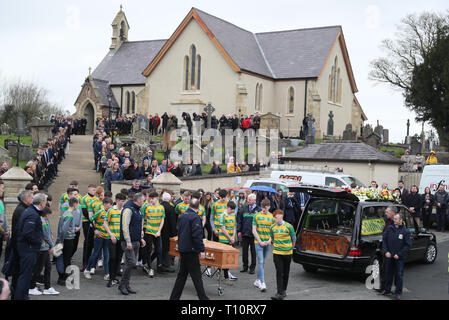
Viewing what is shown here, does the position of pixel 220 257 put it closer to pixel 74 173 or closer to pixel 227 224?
pixel 227 224

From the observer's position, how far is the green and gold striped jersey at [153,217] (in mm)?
11047

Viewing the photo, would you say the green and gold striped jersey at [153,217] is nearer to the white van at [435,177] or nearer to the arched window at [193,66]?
the white van at [435,177]

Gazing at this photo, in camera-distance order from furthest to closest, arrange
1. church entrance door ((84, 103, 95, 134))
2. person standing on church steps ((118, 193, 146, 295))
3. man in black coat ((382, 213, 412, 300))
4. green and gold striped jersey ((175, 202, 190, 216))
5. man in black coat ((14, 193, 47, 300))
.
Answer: church entrance door ((84, 103, 95, 134)), green and gold striped jersey ((175, 202, 190, 216)), man in black coat ((382, 213, 412, 300)), person standing on church steps ((118, 193, 146, 295)), man in black coat ((14, 193, 47, 300))

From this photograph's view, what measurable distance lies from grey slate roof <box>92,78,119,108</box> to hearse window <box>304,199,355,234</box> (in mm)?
40112

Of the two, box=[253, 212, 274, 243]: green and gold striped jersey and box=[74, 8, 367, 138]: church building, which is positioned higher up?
box=[74, 8, 367, 138]: church building

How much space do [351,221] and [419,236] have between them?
2046mm

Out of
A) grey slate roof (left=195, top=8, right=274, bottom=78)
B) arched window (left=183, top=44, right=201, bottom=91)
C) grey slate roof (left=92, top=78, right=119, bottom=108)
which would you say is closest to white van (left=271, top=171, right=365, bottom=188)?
grey slate roof (left=195, top=8, right=274, bottom=78)

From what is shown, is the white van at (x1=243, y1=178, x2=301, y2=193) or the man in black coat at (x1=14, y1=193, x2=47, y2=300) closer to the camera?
the man in black coat at (x1=14, y1=193, x2=47, y2=300)

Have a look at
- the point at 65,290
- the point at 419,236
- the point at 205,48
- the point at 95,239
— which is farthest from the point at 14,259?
the point at 205,48

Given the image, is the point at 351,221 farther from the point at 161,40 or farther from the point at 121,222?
the point at 161,40

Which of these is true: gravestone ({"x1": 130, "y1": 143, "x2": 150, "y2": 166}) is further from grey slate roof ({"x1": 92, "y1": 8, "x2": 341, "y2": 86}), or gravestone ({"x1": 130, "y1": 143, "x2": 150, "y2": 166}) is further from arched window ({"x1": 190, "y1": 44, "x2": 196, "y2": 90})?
arched window ({"x1": 190, "y1": 44, "x2": 196, "y2": 90})

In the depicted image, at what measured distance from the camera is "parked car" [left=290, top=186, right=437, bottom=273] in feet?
36.0

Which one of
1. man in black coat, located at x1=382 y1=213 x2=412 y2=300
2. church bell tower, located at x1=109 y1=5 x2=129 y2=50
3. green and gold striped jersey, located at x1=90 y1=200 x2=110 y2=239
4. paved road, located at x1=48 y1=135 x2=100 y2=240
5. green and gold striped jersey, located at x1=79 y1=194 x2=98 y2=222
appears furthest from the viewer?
church bell tower, located at x1=109 y1=5 x2=129 y2=50

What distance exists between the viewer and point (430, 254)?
13594mm
